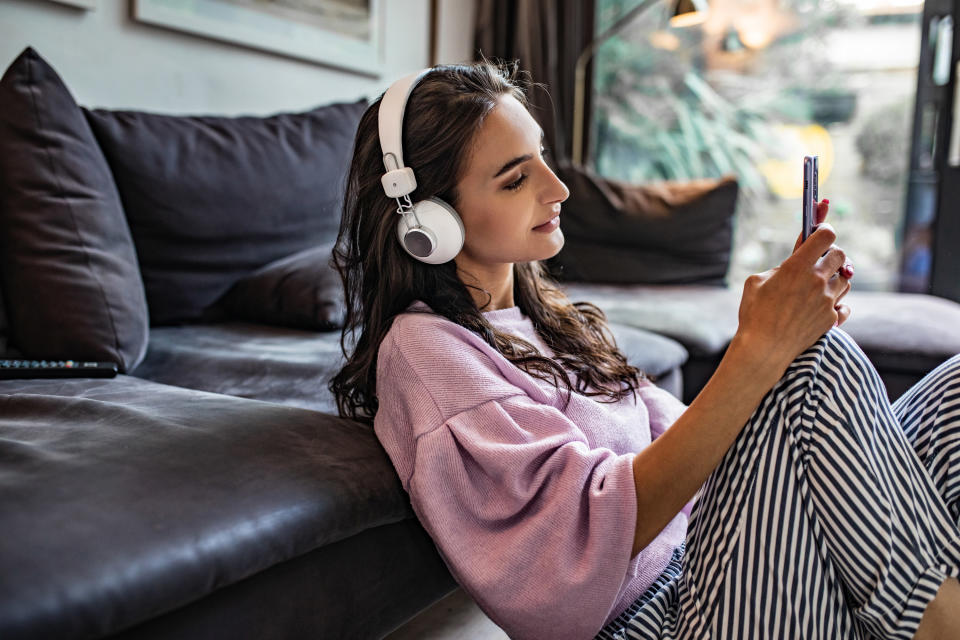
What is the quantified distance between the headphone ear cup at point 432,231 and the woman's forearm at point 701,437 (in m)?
0.35

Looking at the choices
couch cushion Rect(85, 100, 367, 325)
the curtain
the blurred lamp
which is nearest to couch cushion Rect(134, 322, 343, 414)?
couch cushion Rect(85, 100, 367, 325)

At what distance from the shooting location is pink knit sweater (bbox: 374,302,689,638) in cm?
83

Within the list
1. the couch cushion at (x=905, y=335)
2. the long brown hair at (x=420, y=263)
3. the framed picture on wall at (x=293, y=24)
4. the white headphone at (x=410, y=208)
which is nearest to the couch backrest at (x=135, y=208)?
the framed picture on wall at (x=293, y=24)

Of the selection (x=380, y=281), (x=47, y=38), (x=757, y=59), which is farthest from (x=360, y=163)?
(x=757, y=59)

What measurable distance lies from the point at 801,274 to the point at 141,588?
2.37 feet

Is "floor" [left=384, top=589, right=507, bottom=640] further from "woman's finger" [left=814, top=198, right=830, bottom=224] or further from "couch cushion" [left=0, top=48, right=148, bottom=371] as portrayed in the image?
"woman's finger" [left=814, top=198, right=830, bottom=224]

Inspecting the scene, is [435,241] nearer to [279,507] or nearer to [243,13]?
[279,507]

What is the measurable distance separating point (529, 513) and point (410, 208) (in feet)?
1.30

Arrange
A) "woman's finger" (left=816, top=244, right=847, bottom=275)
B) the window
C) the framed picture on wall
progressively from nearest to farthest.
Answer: "woman's finger" (left=816, top=244, right=847, bottom=275) → the framed picture on wall → the window

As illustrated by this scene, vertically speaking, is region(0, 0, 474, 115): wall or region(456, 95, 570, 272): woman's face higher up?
region(0, 0, 474, 115): wall

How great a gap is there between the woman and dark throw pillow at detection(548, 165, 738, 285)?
1658 mm

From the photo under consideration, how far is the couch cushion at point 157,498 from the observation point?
0.65m

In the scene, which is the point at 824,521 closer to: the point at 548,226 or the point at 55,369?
the point at 548,226

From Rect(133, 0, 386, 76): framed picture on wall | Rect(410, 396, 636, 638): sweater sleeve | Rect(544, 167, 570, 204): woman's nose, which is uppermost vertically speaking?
Rect(133, 0, 386, 76): framed picture on wall
